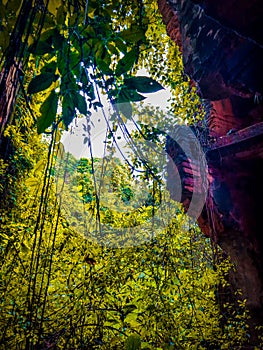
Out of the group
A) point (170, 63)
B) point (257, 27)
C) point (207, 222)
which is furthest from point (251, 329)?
point (170, 63)

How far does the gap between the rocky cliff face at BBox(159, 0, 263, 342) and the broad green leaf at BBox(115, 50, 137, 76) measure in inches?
28.3

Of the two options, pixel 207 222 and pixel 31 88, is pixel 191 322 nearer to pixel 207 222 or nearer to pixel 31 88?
pixel 207 222

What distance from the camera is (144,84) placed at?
0.74 m

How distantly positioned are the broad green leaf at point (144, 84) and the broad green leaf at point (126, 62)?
0.10 feet

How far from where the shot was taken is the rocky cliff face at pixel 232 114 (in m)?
1.22

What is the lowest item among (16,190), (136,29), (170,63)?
(136,29)

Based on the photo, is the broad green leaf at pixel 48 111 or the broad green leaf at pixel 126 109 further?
the broad green leaf at pixel 126 109

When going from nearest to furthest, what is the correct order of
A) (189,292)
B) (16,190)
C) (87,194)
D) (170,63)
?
1. (189,292)
2. (87,194)
3. (170,63)
4. (16,190)

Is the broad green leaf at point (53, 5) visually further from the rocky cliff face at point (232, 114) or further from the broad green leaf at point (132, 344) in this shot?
the broad green leaf at point (132, 344)

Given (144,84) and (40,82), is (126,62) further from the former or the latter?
(40,82)

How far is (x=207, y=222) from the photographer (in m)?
2.48

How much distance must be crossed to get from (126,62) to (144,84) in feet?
0.26

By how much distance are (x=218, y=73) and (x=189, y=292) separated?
1.91 meters

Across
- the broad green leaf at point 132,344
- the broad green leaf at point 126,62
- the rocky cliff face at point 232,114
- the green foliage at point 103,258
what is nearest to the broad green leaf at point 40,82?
the green foliage at point 103,258
